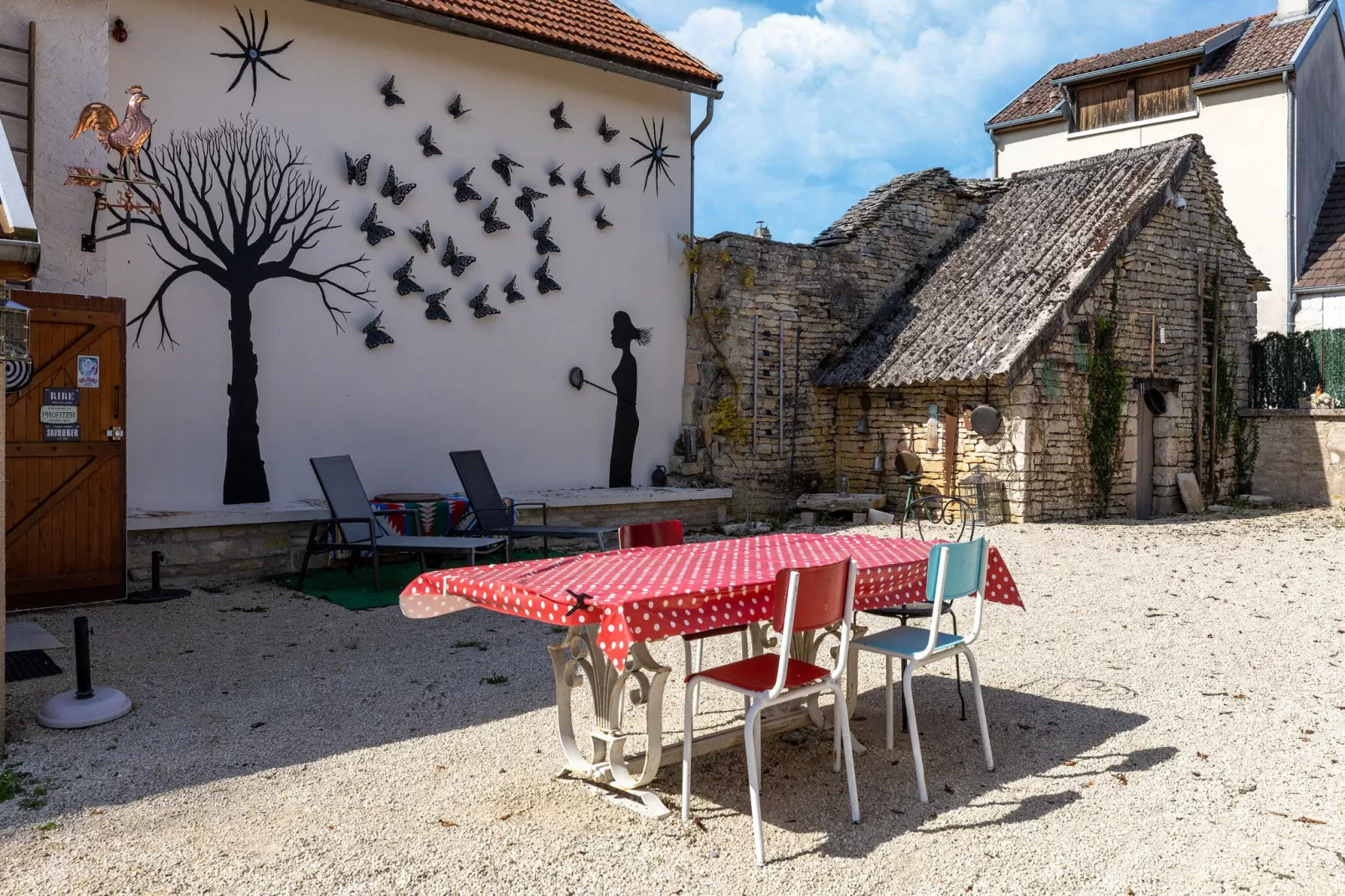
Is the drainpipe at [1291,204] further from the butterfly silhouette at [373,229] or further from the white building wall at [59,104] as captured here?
the white building wall at [59,104]

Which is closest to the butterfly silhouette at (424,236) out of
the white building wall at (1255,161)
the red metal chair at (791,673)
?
the red metal chair at (791,673)

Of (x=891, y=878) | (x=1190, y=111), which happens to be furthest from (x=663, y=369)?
(x=1190, y=111)

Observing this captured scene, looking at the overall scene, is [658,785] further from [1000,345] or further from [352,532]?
[1000,345]

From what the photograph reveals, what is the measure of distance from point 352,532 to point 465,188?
12.0ft

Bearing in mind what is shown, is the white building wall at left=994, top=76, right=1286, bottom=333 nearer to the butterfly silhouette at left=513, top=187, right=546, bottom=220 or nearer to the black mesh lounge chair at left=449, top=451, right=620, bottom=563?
the butterfly silhouette at left=513, top=187, right=546, bottom=220

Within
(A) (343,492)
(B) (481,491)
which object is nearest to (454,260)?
(B) (481,491)

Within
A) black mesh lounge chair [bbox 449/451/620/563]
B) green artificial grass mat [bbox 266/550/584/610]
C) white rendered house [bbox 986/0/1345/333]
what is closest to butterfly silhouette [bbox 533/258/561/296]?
black mesh lounge chair [bbox 449/451/620/563]

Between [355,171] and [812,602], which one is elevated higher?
[355,171]

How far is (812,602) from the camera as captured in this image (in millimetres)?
3461

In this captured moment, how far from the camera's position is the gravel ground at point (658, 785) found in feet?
10.4

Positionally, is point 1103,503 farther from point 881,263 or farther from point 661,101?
point 661,101

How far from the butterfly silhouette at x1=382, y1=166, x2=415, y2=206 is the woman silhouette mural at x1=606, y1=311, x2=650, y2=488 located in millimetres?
2641

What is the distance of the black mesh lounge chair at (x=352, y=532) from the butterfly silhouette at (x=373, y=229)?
2.20 metres

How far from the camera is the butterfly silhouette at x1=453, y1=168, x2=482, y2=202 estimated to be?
9844mm
